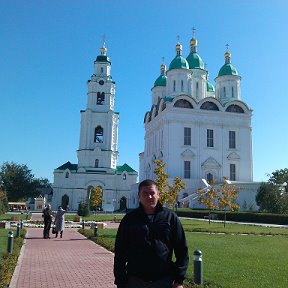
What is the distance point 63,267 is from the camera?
35.3ft

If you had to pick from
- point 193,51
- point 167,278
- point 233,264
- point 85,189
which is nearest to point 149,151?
point 85,189

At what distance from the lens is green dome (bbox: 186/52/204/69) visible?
6638cm

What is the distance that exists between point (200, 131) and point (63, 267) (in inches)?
1928

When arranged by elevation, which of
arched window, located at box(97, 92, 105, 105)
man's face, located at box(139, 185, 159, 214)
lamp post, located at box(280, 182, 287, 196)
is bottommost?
man's face, located at box(139, 185, 159, 214)

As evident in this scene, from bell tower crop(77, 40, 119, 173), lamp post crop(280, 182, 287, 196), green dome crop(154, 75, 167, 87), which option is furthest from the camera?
green dome crop(154, 75, 167, 87)

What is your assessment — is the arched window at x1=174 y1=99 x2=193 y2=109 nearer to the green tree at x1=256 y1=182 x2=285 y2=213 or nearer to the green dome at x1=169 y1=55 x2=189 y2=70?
the green dome at x1=169 y1=55 x2=189 y2=70

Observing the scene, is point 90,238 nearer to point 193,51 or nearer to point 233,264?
point 233,264

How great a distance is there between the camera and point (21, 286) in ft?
27.4

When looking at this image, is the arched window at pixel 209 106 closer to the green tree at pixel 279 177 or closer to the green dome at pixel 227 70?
the green dome at pixel 227 70

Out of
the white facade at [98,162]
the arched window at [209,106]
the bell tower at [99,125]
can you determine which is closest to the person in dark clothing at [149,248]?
the arched window at [209,106]

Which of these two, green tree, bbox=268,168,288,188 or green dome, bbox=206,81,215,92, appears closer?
green tree, bbox=268,168,288,188

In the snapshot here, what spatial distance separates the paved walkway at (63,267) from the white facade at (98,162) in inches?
2006

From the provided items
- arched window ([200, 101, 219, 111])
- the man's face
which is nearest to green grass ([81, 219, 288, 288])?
the man's face

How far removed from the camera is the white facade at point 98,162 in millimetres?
66375
